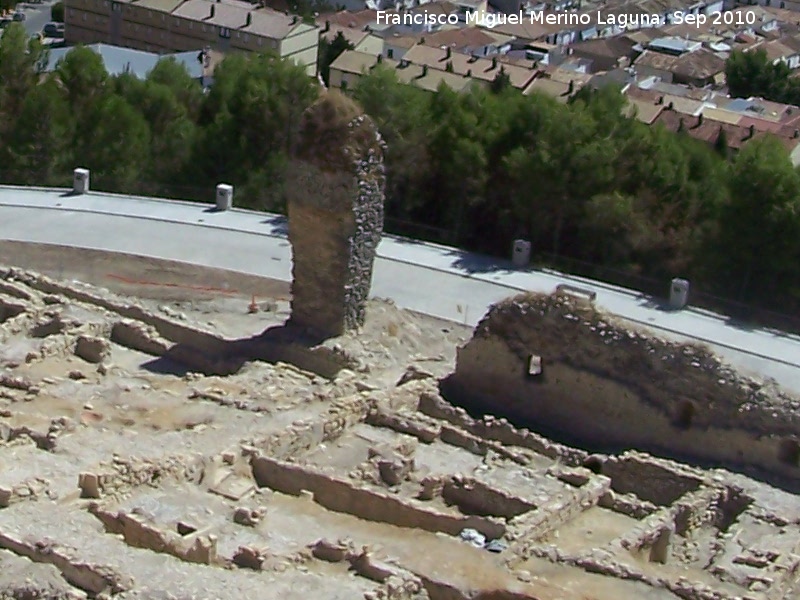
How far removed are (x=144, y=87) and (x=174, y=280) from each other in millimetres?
12286

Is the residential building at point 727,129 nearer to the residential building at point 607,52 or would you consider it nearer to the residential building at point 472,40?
the residential building at point 607,52

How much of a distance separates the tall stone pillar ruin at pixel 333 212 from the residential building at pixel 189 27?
1980 inches

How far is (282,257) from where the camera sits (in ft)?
146

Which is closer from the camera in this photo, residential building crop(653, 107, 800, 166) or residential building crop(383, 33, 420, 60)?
residential building crop(653, 107, 800, 166)

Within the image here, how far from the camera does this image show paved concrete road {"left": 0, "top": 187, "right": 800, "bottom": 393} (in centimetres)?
4159

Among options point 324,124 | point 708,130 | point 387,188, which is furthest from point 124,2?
point 324,124

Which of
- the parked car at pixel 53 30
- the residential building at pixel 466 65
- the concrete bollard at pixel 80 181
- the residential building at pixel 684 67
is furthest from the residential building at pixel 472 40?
the concrete bollard at pixel 80 181

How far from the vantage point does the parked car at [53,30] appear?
9900cm

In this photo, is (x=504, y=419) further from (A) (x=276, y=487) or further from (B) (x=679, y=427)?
(A) (x=276, y=487)

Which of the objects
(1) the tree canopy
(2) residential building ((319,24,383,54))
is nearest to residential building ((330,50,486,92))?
(2) residential building ((319,24,383,54))

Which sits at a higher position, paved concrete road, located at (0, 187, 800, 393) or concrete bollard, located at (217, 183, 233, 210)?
concrete bollard, located at (217, 183, 233, 210)

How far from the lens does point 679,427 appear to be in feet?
109

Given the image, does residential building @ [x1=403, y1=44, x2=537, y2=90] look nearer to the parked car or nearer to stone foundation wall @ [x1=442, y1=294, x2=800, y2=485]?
the parked car

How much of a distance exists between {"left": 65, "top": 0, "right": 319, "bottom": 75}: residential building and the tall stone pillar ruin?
50289 millimetres
